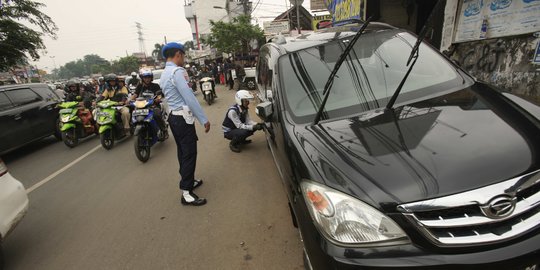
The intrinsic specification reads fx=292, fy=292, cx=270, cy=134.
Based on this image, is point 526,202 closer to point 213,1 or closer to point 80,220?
point 80,220

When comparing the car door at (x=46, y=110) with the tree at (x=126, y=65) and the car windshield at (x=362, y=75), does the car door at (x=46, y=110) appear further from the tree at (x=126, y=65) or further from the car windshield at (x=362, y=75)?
the tree at (x=126, y=65)

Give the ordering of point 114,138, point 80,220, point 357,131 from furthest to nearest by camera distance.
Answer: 1. point 114,138
2. point 80,220
3. point 357,131

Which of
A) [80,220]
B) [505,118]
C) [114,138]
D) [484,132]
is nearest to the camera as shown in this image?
[484,132]

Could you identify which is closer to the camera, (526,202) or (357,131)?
(526,202)

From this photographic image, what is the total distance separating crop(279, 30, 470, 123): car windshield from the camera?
7.42 ft

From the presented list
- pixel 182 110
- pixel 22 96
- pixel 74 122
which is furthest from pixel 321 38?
pixel 22 96

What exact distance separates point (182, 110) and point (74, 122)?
16.8ft

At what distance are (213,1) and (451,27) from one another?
64750 millimetres

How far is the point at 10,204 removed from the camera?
9.24 feet

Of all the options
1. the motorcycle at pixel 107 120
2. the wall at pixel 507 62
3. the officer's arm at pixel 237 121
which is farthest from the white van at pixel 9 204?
the wall at pixel 507 62

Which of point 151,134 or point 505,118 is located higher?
Answer: point 505,118

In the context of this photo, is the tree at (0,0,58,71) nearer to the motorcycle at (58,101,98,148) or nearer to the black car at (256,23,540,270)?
the motorcycle at (58,101,98,148)

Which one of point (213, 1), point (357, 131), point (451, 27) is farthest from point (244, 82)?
point (213, 1)

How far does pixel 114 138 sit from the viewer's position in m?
7.12
